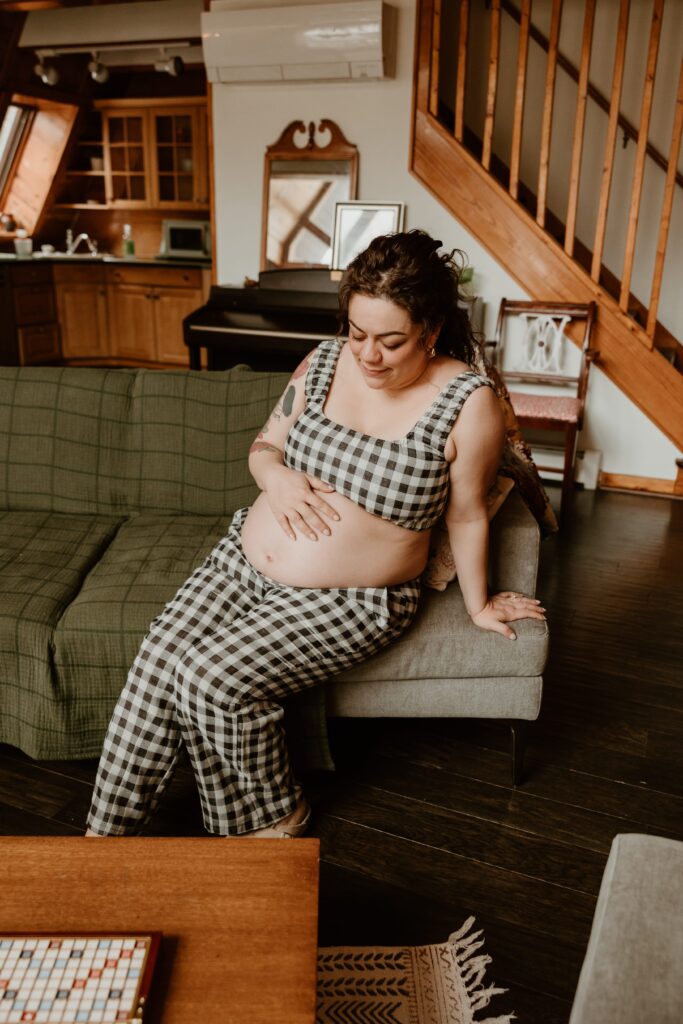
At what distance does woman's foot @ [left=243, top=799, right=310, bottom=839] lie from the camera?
5.32 feet

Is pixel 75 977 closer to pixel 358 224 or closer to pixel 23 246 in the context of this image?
pixel 358 224

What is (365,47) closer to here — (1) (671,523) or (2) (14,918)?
(1) (671,523)

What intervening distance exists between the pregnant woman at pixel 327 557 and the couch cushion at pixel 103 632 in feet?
0.60

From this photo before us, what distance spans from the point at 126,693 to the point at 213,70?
388 centimetres

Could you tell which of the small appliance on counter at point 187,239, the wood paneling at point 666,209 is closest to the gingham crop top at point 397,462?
the wood paneling at point 666,209

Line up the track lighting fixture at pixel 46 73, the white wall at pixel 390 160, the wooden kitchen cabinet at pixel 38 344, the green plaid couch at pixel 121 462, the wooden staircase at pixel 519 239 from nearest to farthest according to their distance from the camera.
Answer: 1. the green plaid couch at pixel 121 462
2. the wooden staircase at pixel 519 239
3. the white wall at pixel 390 160
4. the track lighting fixture at pixel 46 73
5. the wooden kitchen cabinet at pixel 38 344

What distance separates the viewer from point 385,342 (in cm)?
148

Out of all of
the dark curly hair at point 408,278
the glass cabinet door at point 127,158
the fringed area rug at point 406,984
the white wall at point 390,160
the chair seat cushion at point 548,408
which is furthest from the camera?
the glass cabinet door at point 127,158

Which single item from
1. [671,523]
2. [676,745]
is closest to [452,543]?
[676,745]

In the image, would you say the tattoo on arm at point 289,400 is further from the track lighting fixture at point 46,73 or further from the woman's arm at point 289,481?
the track lighting fixture at point 46,73

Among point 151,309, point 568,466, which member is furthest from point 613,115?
point 151,309

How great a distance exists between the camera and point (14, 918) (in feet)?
3.29

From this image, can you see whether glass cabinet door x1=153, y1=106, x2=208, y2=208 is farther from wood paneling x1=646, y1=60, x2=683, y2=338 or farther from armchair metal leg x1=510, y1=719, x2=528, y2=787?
armchair metal leg x1=510, y1=719, x2=528, y2=787

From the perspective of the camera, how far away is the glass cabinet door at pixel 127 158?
6.60m
